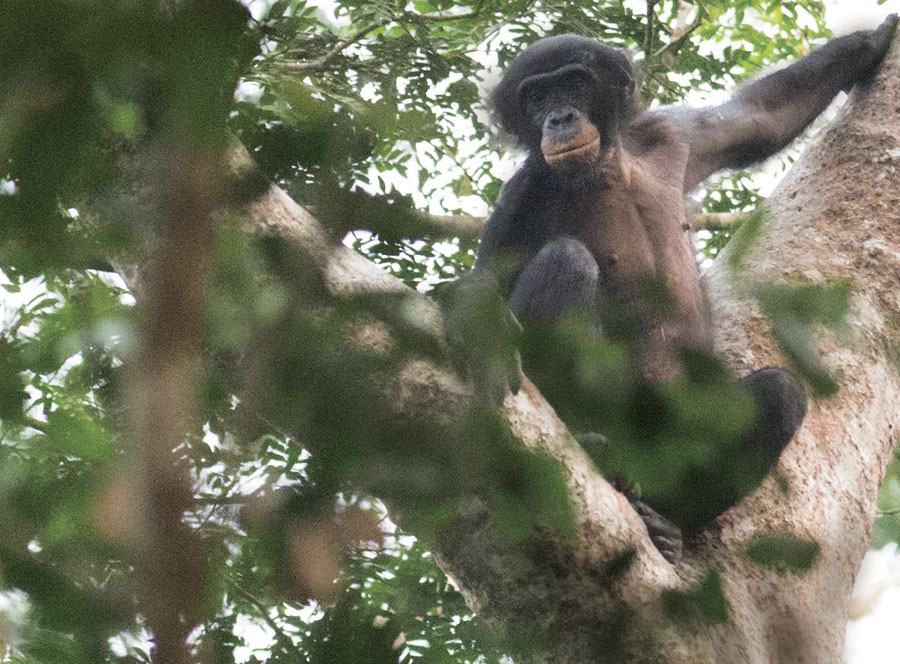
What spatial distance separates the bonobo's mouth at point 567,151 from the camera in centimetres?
381

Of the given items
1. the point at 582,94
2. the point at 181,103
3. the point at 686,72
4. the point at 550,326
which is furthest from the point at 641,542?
the point at 686,72

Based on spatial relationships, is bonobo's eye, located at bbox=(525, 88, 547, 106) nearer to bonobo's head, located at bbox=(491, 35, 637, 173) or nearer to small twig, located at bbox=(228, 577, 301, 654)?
bonobo's head, located at bbox=(491, 35, 637, 173)

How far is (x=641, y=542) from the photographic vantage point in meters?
2.33

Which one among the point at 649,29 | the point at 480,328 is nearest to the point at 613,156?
the point at 649,29

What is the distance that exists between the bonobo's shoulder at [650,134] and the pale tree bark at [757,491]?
606 mm

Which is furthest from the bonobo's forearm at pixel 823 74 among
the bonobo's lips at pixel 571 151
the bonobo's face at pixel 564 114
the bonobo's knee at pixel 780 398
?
the bonobo's knee at pixel 780 398

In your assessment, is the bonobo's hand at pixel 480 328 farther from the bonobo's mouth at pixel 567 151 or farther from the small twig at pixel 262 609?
the bonobo's mouth at pixel 567 151

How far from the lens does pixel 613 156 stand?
409cm

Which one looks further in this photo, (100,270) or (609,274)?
(609,274)

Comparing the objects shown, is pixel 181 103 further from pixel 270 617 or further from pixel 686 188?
pixel 686 188

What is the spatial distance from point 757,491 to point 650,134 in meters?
2.02

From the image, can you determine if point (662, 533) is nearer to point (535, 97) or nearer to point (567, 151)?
point (567, 151)

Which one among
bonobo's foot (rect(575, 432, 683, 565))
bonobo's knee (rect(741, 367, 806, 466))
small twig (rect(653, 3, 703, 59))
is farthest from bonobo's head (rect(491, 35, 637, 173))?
bonobo's foot (rect(575, 432, 683, 565))

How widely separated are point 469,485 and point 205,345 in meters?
0.32
